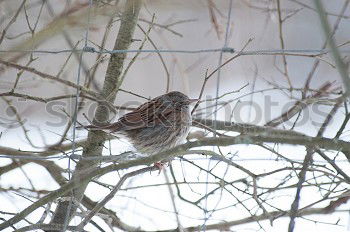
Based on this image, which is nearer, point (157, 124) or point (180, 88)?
point (157, 124)

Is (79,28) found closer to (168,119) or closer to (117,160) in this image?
(117,160)

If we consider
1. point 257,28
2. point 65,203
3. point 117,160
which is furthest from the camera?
point 257,28

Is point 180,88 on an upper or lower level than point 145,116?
upper

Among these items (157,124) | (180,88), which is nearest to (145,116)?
(157,124)

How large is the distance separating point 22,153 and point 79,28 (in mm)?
2237

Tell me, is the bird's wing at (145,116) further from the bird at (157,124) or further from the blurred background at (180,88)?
the blurred background at (180,88)

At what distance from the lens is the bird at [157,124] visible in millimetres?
Result: 5141

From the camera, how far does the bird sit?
514 cm

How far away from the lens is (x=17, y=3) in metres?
4.80

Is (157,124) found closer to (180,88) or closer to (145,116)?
(145,116)

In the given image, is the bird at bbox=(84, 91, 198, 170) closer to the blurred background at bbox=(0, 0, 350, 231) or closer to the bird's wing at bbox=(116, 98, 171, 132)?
the bird's wing at bbox=(116, 98, 171, 132)

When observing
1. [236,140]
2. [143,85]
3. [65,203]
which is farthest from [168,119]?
[143,85]

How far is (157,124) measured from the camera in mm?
5309

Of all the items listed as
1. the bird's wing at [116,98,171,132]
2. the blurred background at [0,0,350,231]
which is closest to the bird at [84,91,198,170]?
the bird's wing at [116,98,171,132]
